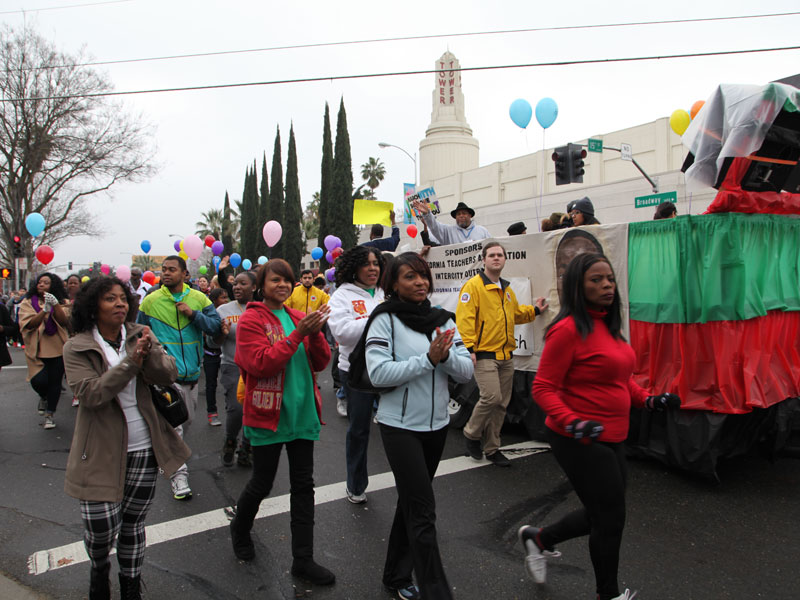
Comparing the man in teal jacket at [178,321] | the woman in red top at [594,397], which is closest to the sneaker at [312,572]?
the woman in red top at [594,397]

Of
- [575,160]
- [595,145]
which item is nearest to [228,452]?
[575,160]

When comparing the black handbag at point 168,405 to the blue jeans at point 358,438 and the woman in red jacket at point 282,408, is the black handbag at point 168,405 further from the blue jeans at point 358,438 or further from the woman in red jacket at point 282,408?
the blue jeans at point 358,438

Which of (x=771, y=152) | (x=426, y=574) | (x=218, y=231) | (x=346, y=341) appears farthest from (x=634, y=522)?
(x=218, y=231)

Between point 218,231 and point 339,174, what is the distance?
36934 mm

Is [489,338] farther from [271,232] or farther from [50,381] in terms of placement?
[271,232]

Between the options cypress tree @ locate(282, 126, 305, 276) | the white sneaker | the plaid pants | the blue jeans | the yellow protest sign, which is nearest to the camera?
the plaid pants

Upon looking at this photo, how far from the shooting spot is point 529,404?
19.2 feet

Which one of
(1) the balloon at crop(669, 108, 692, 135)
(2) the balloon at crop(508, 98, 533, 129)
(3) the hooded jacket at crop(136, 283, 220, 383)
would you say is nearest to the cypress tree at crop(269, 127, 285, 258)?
(2) the balloon at crop(508, 98, 533, 129)

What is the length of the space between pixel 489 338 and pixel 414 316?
2.31 metres

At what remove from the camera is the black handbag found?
297 cm

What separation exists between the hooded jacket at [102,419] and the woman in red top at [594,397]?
6.49 feet

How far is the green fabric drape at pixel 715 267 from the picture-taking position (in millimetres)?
4375

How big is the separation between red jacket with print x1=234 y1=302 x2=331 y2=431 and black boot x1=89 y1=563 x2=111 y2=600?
3.19 feet

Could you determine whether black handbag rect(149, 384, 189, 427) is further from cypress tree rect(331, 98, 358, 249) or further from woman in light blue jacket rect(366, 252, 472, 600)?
cypress tree rect(331, 98, 358, 249)
